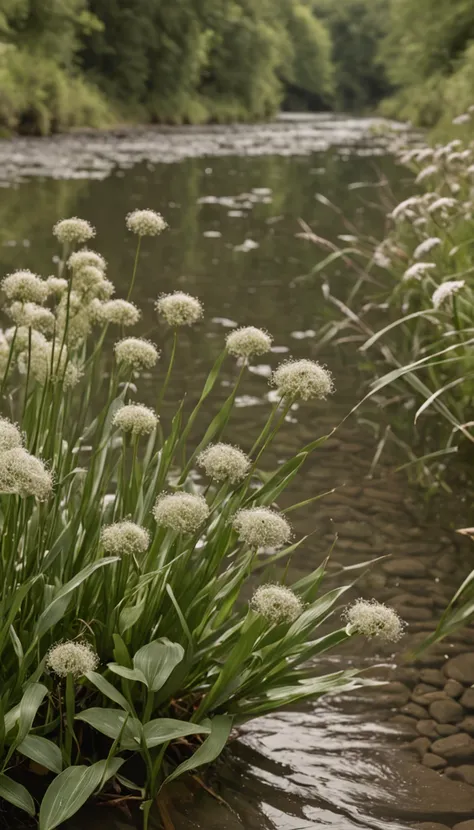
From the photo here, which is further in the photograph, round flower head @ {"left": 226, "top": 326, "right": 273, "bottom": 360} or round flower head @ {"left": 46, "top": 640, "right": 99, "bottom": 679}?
round flower head @ {"left": 226, "top": 326, "right": 273, "bottom": 360}

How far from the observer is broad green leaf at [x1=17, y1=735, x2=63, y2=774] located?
6.95 feet

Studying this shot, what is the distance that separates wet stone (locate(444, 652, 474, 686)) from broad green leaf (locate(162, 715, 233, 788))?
3.68 ft

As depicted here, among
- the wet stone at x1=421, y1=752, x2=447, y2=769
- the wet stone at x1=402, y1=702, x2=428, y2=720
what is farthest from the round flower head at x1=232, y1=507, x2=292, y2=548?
the wet stone at x1=402, y1=702, x2=428, y2=720

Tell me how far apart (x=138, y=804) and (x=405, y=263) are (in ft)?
14.9

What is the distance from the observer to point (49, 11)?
28031mm

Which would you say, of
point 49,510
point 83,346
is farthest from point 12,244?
point 49,510

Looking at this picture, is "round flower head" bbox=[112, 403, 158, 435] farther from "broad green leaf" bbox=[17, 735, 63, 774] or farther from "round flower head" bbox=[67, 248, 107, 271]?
"broad green leaf" bbox=[17, 735, 63, 774]

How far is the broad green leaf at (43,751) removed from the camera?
2117 mm

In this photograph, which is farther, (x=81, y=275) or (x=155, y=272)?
(x=155, y=272)

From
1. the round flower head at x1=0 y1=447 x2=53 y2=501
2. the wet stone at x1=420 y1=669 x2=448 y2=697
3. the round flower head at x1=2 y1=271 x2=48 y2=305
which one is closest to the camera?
the round flower head at x1=0 y1=447 x2=53 y2=501

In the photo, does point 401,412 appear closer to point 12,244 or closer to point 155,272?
point 155,272

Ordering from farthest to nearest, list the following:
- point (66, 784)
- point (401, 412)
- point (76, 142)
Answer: point (76, 142)
point (401, 412)
point (66, 784)

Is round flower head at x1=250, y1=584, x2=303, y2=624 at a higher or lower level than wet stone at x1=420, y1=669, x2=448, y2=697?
higher

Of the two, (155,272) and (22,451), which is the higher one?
(22,451)
